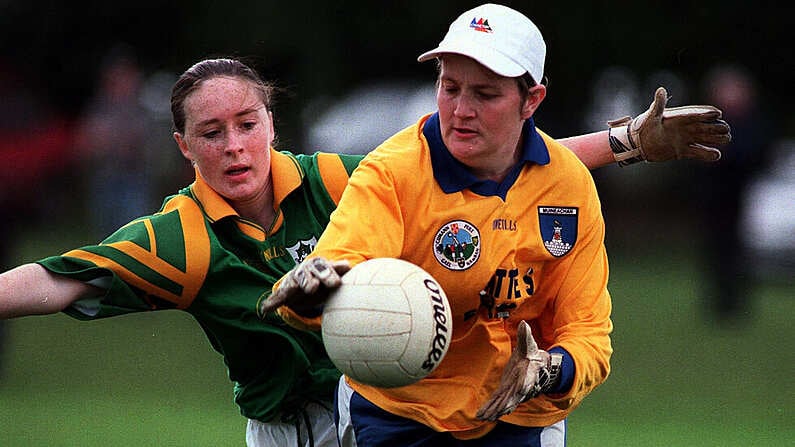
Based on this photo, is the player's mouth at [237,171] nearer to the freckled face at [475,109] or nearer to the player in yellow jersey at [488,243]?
the player in yellow jersey at [488,243]

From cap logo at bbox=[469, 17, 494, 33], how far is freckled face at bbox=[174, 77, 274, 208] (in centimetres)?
105

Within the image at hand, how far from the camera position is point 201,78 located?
196 inches

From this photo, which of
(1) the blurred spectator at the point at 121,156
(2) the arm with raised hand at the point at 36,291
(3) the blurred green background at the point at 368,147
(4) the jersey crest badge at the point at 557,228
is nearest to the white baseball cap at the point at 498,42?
(4) the jersey crest badge at the point at 557,228

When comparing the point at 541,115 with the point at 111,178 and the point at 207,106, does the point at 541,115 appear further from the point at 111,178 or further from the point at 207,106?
the point at 207,106

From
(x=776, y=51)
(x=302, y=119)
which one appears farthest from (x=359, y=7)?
(x=776, y=51)

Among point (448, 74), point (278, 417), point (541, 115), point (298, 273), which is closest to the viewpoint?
point (298, 273)

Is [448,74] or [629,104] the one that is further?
[629,104]

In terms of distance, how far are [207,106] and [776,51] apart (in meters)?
15.8

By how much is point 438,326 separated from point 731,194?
9546 millimetres

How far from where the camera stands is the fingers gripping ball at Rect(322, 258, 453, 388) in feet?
12.4

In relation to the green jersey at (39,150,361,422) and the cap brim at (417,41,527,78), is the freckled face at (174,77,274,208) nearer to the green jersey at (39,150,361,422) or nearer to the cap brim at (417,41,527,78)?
the green jersey at (39,150,361,422)

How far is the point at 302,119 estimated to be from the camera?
20438mm

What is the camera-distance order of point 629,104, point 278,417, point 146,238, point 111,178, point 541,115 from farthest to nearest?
point 629,104
point 541,115
point 111,178
point 278,417
point 146,238

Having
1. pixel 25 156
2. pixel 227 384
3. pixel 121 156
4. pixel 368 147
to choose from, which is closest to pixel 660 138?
pixel 227 384
